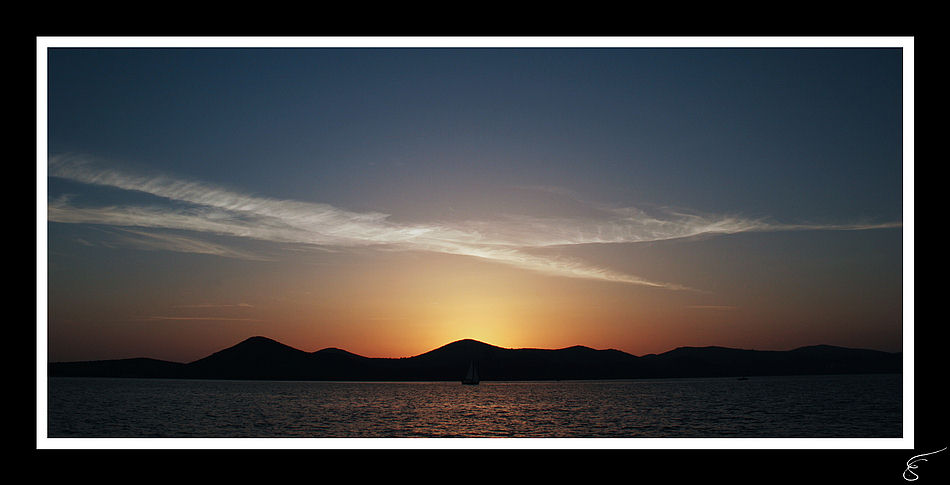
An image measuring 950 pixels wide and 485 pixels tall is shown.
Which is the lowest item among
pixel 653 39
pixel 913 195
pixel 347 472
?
pixel 347 472

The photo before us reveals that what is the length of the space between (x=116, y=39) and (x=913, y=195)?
11.2 metres

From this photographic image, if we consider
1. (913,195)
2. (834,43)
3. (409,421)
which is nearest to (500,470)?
(913,195)

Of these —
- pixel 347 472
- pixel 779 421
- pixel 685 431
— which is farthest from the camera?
pixel 779 421

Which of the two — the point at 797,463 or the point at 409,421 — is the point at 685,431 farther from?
the point at 797,463

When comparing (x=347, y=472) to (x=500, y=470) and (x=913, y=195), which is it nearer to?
(x=500, y=470)

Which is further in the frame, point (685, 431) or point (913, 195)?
point (685, 431)

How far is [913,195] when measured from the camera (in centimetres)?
930

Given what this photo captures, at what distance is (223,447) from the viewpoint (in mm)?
9430

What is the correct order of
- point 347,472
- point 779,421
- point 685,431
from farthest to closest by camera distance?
point 779,421 → point 685,431 → point 347,472

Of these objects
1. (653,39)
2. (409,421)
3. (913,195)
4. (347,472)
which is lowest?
(409,421)

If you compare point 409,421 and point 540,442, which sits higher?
point 540,442

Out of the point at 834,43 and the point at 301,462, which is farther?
the point at 834,43

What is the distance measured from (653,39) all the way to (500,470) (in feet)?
20.1
